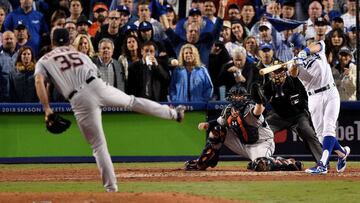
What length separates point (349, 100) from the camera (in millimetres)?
A: 14000

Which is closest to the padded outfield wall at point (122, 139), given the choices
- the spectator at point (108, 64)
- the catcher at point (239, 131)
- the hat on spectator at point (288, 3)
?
the spectator at point (108, 64)

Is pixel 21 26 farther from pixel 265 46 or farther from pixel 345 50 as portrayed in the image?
pixel 345 50

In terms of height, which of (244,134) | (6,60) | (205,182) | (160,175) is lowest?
(160,175)

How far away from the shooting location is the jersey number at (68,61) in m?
8.21

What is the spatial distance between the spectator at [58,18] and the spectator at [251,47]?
316 centimetres

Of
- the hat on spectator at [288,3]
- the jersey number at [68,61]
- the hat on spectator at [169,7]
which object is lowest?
the jersey number at [68,61]

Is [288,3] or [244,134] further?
[288,3]

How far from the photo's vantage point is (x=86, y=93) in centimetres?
821

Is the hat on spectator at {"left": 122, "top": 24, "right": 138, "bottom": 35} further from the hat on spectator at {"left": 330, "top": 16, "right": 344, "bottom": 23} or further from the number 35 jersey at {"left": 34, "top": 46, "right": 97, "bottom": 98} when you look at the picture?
the number 35 jersey at {"left": 34, "top": 46, "right": 97, "bottom": 98}

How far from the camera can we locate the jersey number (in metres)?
8.21

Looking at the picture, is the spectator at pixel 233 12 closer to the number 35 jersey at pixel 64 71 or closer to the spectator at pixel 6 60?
the spectator at pixel 6 60

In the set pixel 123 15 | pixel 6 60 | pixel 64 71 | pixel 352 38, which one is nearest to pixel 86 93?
pixel 64 71

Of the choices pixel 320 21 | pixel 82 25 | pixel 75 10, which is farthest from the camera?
pixel 75 10

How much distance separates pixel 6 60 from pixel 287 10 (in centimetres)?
501
